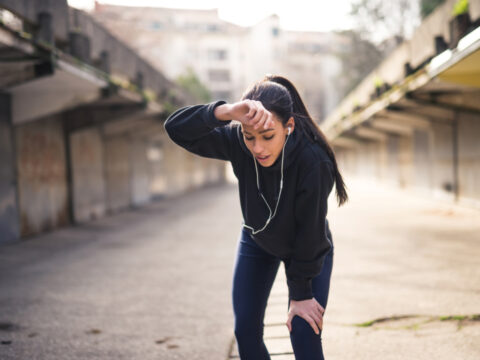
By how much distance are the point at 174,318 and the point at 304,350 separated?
2.34 m

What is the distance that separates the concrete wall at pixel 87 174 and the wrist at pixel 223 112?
985 centimetres

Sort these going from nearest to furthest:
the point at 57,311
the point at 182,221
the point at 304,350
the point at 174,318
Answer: the point at 304,350, the point at 174,318, the point at 57,311, the point at 182,221

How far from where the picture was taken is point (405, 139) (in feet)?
59.5

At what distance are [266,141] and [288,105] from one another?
192mm

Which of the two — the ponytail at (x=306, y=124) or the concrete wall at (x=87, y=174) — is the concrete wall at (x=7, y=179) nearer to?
the concrete wall at (x=87, y=174)

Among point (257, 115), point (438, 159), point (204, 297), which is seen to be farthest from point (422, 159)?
point (257, 115)

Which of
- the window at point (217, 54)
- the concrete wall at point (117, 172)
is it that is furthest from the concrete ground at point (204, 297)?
the window at point (217, 54)

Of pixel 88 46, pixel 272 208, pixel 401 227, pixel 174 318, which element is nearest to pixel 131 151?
pixel 88 46

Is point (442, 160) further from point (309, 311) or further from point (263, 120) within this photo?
point (263, 120)

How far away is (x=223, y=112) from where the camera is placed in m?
1.99

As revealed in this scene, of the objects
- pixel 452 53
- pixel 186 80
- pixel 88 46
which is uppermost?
pixel 186 80

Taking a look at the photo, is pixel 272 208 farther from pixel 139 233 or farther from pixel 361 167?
pixel 361 167

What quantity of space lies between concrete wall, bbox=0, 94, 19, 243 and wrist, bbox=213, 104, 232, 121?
7430 millimetres

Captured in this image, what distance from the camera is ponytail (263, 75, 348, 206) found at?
2178 millimetres
